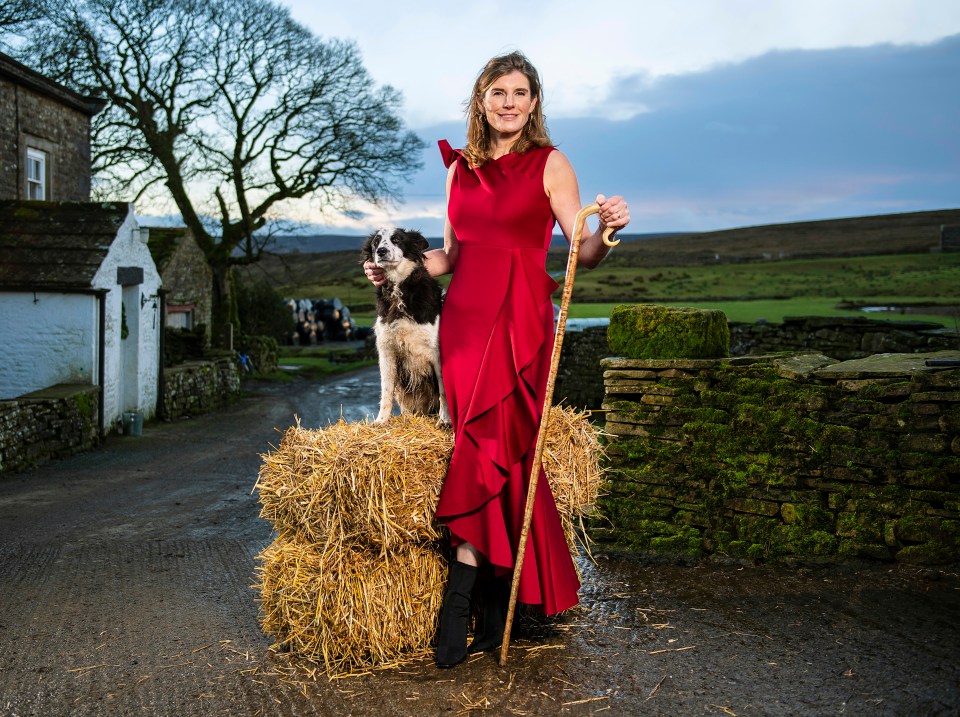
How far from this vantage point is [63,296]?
1475 centimetres

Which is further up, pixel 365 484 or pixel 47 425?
pixel 365 484

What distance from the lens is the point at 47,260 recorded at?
14.9 metres

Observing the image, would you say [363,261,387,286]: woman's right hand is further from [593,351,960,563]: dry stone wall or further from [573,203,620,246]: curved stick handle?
[593,351,960,563]: dry stone wall

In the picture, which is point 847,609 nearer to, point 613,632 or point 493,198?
point 613,632

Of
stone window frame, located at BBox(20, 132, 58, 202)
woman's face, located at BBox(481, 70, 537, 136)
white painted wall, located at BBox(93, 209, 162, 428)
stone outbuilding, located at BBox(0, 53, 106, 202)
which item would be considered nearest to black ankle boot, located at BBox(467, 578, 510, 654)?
woman's face, located at BBox(481, 70, 537, 136)

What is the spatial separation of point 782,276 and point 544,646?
122 feet

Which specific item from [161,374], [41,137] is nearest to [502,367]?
[161,374]

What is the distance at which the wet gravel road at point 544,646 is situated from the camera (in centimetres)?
383

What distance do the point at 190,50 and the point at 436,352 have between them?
29.6 m

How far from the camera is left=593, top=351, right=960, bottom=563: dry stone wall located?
18.9 ft

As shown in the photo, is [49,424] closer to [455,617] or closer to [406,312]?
[406,312]

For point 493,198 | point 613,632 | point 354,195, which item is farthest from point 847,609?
point 354,195

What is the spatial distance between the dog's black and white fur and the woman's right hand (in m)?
0.02

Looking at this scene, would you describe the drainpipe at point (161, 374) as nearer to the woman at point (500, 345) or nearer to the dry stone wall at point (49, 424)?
the dry stone wall at point (49, 424)
